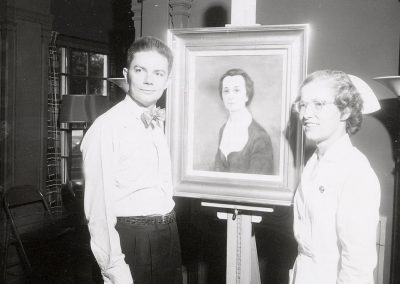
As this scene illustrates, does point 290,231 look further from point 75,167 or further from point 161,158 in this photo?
point 75,167

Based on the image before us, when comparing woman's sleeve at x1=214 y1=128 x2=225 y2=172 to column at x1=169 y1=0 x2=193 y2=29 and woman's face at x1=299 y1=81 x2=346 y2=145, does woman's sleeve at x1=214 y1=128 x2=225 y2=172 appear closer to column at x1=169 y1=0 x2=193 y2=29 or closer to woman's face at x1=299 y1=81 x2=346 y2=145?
woman's face at x1=299 y1=81 x2=346 y2=145

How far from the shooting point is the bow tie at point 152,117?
6.33 ft

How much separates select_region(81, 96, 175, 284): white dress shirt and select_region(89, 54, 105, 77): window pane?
4.83m

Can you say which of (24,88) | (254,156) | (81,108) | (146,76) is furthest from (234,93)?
(24,88)

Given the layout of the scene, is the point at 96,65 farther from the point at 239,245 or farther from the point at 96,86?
the point at 239,245

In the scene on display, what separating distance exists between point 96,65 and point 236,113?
16.5 feet

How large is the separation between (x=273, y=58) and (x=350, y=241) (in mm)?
901

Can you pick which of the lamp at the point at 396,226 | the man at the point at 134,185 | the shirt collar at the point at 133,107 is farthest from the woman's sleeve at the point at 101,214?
the lamp at the point at 396,226

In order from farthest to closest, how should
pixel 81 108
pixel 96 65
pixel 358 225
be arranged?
1. pixel 96 65
2. pixel 81 108
3. pixel 358 225

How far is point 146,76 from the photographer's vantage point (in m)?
1.86

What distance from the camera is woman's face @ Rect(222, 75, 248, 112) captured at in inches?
80.0

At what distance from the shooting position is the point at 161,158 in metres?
2.03

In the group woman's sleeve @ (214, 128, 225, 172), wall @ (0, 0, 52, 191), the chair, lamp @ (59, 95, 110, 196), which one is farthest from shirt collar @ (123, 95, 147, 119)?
wall @ (0, 0, 52, 191)

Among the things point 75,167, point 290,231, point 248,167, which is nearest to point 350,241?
point 248,167
